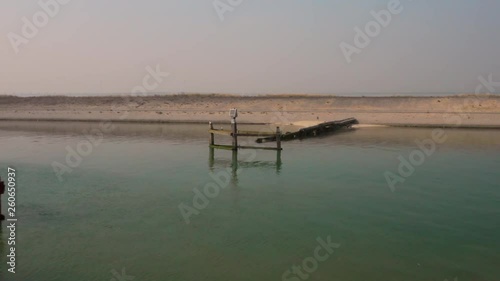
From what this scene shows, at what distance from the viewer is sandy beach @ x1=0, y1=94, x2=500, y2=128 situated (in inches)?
1826

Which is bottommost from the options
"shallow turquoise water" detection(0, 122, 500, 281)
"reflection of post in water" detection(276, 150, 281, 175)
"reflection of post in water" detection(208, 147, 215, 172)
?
"reflection of post in water" detection(208, 147, 215, 172)

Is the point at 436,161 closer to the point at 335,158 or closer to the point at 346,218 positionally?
the point at 335,158

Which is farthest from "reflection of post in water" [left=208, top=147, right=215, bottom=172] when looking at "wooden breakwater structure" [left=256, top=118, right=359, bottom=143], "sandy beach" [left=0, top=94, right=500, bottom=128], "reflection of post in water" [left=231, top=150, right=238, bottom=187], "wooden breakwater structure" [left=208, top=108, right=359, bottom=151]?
"sandy beach" [left=0, top=94, right=500, bottom=128]

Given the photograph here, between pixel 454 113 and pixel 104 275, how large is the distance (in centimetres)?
4692

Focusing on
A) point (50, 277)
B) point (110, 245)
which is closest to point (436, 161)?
point (110, 245)

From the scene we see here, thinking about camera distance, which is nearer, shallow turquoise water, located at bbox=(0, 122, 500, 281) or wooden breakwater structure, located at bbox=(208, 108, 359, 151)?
shallow turquoise water, located at bbox=(0, 122, 500, 281)

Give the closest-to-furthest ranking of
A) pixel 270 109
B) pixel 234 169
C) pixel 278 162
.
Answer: pixel 234 169 → pixel 278 162 → pixel 270 109

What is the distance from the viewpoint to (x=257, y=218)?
12.6 meters

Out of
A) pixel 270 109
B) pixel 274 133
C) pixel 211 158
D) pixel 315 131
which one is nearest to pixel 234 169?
pixel 211 158

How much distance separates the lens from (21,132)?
129 feet

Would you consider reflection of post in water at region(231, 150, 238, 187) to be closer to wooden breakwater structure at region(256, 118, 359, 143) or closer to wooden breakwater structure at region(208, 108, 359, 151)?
wooden breakwater structure at region(208, 108, 359, 151)

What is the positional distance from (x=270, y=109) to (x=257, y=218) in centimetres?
4577

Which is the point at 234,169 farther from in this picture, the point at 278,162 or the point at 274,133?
the point at 274,133

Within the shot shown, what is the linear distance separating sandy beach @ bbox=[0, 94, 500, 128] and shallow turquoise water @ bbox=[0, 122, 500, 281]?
23733mm
